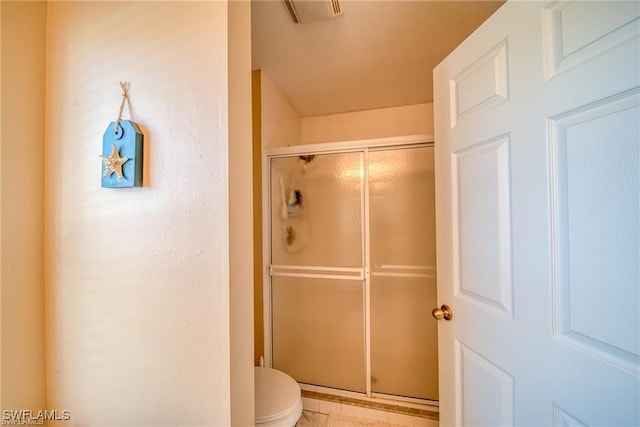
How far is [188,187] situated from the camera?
0.60 m

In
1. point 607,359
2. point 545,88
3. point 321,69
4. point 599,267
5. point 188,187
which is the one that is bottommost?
point 607,359

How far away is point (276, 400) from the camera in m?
0.95

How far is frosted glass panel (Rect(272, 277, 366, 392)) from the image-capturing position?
1.57 m

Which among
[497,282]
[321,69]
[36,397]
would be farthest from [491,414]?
[321,69]

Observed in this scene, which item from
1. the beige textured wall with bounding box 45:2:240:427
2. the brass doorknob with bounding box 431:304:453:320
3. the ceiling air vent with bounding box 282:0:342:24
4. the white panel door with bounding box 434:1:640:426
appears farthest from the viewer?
the ceiling air vent with bounding box 282:0:342:24

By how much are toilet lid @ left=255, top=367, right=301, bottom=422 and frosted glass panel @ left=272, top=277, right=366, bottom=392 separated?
0.53 m

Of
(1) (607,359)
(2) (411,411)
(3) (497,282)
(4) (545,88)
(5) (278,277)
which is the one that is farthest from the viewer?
(5) (278,277)

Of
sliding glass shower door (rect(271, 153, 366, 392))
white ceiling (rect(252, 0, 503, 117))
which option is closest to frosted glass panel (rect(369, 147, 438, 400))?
sliding glass shower door (rect(271, 153, 366, 392))

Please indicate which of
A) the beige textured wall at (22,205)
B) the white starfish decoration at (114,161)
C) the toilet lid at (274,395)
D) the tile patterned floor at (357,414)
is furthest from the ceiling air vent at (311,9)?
the tile patterned floor at (357,414)

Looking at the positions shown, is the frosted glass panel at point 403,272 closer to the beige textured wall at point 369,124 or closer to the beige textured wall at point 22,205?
the beige textured wall at point 369,124

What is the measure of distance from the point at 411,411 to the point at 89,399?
1.53 m

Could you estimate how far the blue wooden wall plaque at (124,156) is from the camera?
0.61 m

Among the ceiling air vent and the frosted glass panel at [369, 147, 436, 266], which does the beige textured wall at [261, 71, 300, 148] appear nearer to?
the ceiling air vent

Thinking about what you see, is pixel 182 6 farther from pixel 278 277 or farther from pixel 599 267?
pixel 278 277
